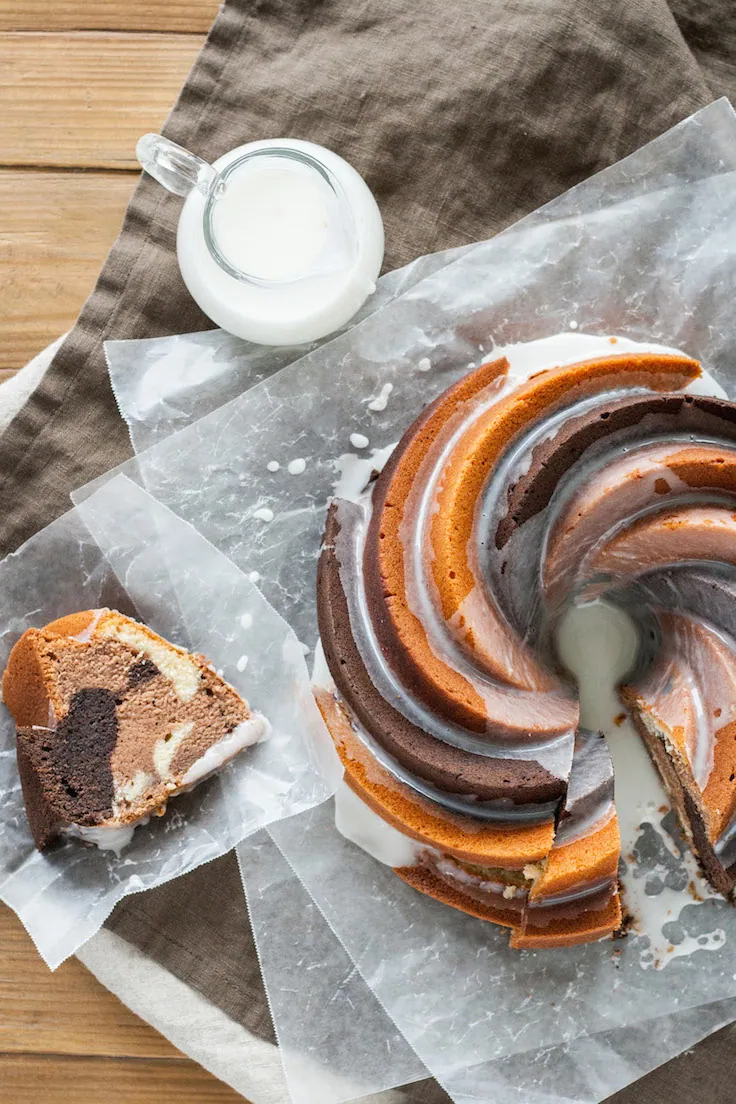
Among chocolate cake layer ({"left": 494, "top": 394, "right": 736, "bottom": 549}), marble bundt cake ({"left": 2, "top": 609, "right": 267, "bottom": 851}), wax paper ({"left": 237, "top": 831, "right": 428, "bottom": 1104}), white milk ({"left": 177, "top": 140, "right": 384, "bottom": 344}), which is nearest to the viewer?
chocolate cake layer ({"left": 494, "top": 394, "right": 736, "bottom": 549})

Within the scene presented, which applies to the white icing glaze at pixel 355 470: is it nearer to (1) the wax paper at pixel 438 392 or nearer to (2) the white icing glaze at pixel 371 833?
(1) the wax paper at pixel 438 392

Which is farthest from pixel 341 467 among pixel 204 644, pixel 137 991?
pixel 137 991

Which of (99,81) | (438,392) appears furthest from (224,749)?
(99,81)

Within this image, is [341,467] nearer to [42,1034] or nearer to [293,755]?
[293,755]

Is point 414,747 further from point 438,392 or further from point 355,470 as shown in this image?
point 438,392

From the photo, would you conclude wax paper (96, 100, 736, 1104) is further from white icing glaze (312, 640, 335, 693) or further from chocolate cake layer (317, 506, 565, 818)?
chocolate cake layer (317, 506, 565, 818)

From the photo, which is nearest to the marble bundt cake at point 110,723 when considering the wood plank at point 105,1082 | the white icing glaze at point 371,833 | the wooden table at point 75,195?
the white icing glaze at point 371,833

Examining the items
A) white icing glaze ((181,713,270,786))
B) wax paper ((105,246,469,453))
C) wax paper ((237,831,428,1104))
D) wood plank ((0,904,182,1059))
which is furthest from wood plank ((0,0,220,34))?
wood plank ((0,904,182,1059))
